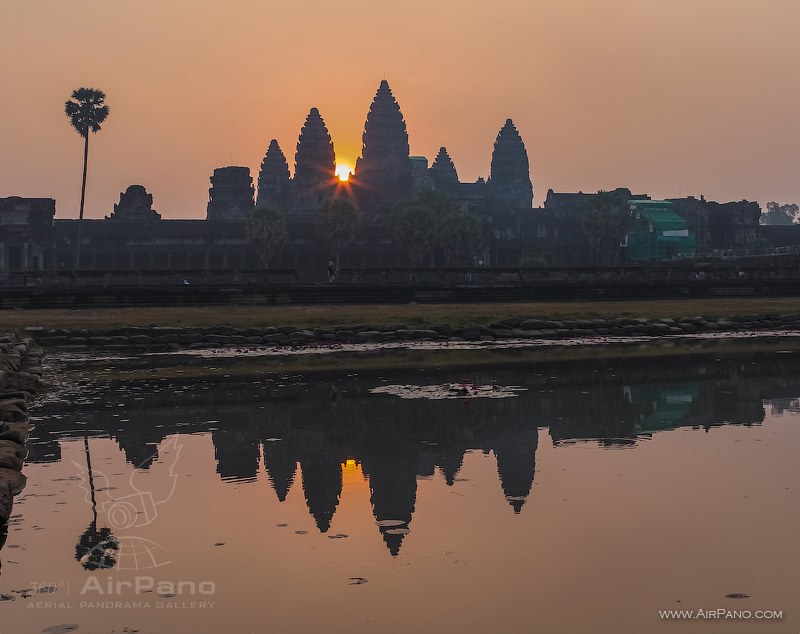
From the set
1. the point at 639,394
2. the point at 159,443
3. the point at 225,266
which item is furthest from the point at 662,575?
the point at 225,266

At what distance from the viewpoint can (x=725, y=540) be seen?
969cm

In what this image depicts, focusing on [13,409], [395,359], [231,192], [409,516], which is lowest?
[409,516]

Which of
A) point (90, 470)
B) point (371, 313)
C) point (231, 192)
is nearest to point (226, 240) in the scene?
point (231, 192)

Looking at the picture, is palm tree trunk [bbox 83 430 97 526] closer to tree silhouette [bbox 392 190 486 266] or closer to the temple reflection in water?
the temple reflection in water

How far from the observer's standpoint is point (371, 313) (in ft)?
133

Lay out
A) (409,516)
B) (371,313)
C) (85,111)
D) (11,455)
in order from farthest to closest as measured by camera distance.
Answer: (85,111) → (371,313) → (11,455) → (409,516)

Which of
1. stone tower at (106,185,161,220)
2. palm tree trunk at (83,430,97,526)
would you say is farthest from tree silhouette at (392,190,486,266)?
palm tree trunk at (83,430,97,526)

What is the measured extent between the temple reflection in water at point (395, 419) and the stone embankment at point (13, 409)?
39 cm

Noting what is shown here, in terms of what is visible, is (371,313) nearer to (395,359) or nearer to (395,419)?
(395,359)

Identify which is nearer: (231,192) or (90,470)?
(90,470)

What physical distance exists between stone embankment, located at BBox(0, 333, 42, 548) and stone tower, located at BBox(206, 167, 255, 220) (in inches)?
6489

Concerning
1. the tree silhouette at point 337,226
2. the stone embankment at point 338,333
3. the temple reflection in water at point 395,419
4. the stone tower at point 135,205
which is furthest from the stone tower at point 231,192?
the temple reflection in water at point 395,419

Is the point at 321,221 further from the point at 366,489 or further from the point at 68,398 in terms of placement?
the point at 366,489

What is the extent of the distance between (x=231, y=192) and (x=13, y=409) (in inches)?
7168
